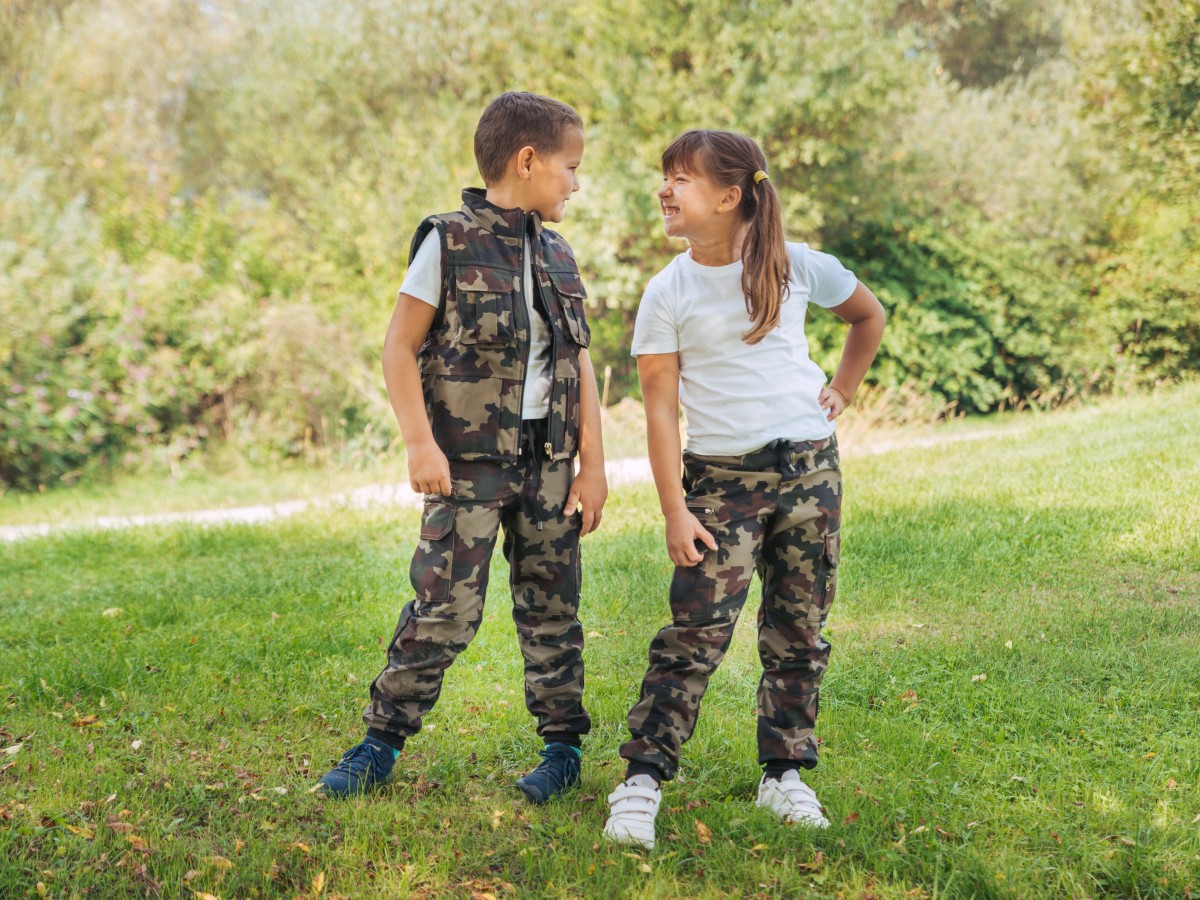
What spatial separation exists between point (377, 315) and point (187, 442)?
8.09 ft

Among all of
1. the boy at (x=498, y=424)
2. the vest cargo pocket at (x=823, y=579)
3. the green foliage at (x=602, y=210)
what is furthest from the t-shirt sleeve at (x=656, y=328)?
the green foliage at (x=602, y=210)

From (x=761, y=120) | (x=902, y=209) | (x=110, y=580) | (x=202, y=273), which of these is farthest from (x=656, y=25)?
(x=110, y=580)

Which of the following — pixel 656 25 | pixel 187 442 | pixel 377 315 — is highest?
pixel 656 25

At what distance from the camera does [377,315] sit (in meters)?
11.4

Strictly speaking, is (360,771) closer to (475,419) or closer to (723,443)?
(475,419)

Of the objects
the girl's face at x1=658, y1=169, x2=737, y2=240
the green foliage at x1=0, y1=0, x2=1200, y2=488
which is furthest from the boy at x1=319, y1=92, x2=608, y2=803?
the green foliage at x1=0, y1=0, x2=1200, y2=488

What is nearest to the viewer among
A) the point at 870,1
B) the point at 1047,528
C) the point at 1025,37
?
the point at 1047,528

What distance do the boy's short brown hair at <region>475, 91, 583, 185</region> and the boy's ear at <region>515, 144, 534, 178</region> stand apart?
1cm

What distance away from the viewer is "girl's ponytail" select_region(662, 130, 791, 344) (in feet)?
8.10

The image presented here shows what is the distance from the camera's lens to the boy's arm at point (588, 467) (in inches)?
108

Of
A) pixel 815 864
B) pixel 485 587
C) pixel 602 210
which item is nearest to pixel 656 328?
pixel 485 587

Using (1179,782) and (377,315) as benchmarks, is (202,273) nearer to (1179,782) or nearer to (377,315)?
(377,315)

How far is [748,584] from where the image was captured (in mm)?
2535

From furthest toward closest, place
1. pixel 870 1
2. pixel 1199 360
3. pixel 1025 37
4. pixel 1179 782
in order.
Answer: pixel 1025 37 < pixel 1199 360 < pixel 870 1 < pixel 1179 782
